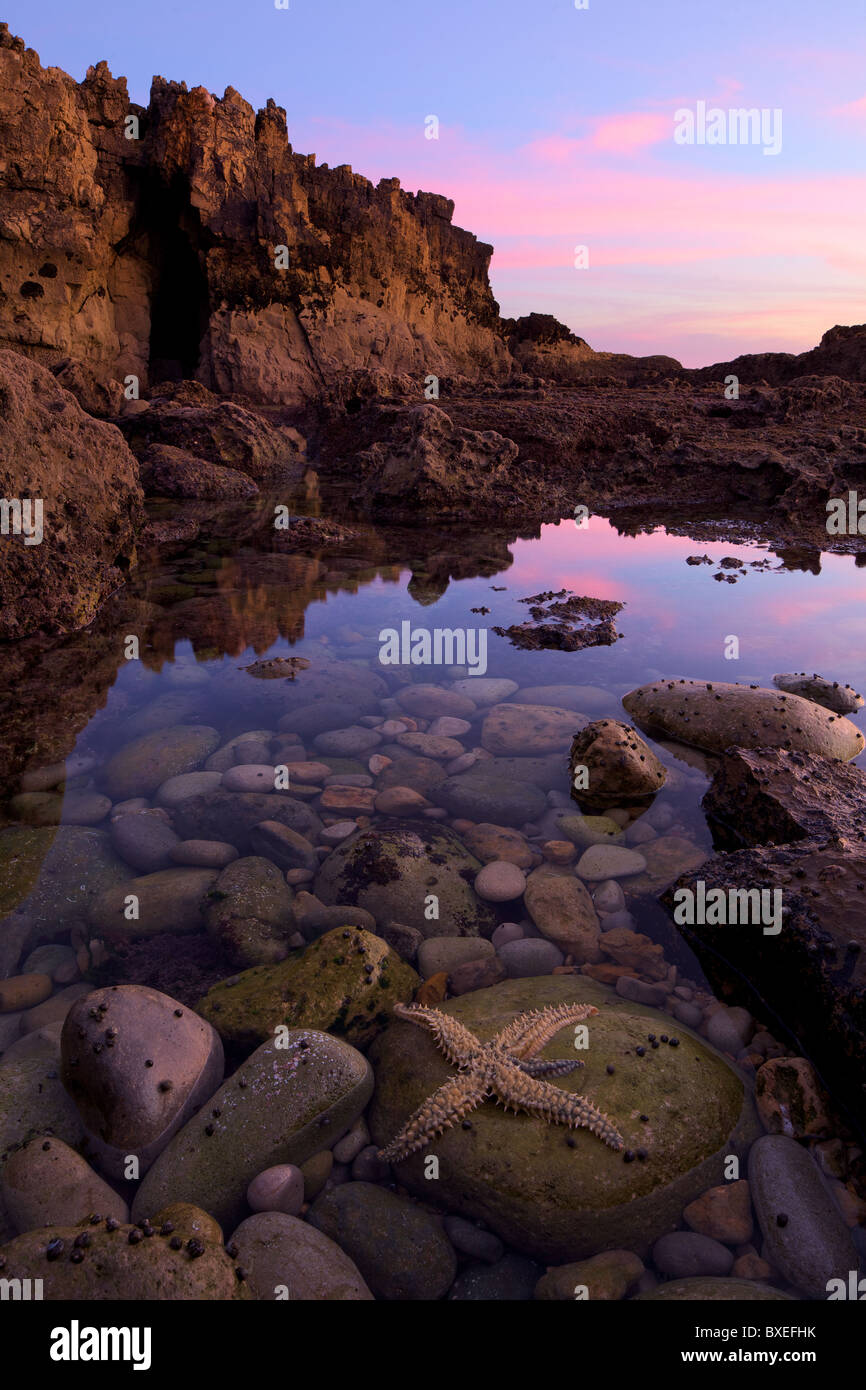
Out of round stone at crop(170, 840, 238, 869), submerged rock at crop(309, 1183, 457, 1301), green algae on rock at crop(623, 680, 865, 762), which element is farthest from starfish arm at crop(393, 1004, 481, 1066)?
green algae on rock at crop(623, 680, 865, 762)

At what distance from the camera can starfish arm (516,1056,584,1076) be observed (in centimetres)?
334

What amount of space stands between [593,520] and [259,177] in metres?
26.6

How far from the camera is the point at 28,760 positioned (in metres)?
6.19

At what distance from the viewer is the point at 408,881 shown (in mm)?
4754

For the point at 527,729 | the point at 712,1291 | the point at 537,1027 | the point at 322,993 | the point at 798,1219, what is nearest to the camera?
the point at 712,1291

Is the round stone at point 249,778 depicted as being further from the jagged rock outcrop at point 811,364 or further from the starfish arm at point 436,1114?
the jagged rock outcrop at point 811,364

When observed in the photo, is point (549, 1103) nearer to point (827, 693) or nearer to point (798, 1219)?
point (798, 1219)

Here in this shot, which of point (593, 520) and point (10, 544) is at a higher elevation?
point (593, 520)

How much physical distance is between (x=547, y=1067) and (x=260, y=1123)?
1306 millimetres

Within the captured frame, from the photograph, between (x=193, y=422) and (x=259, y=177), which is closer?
(x=193, y=422)

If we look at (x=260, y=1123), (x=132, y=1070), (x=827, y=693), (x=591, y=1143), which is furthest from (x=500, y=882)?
(x=827, y=693)
